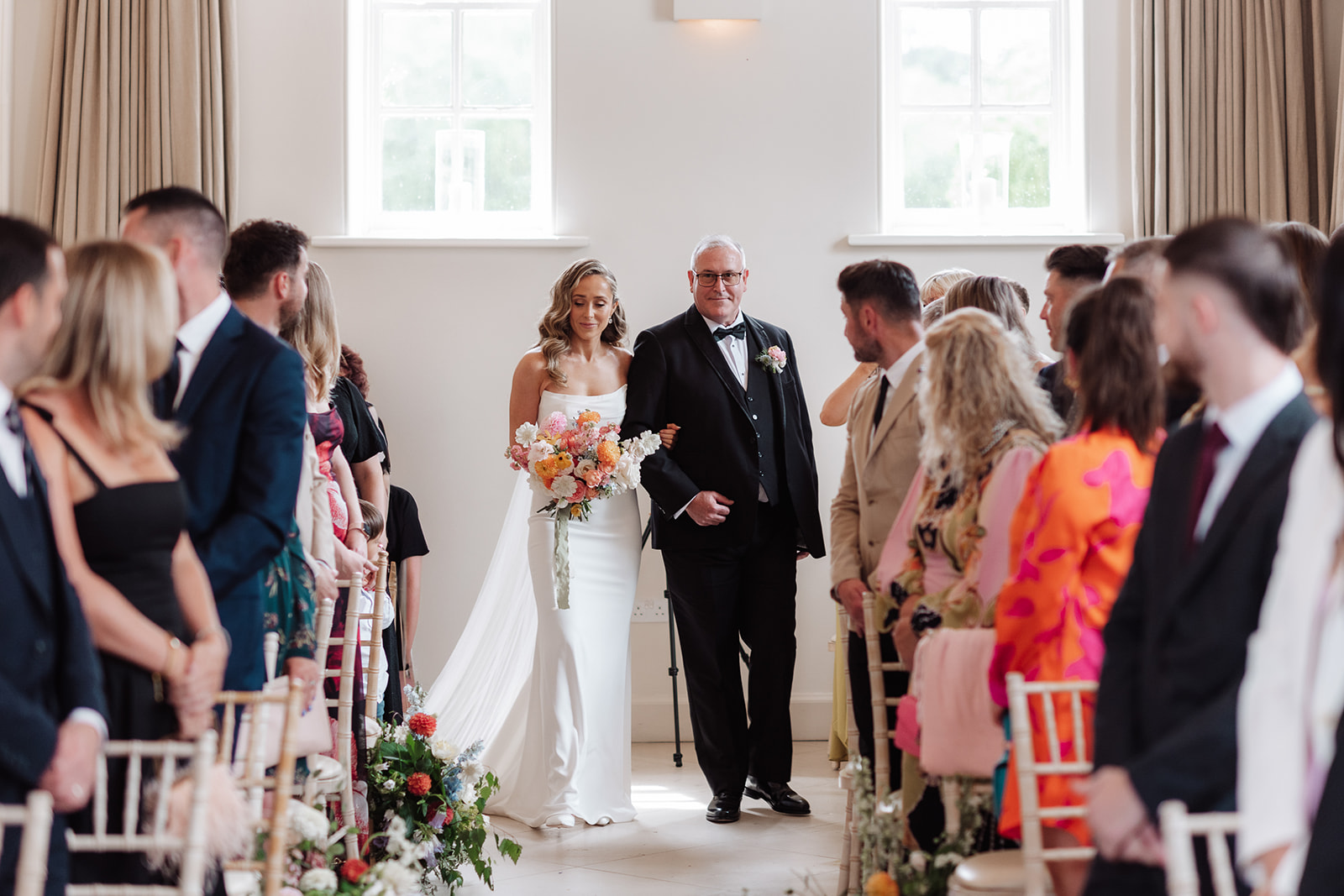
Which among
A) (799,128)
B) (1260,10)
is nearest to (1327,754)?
(799,128)

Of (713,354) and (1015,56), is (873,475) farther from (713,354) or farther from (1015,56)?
(1015,56)

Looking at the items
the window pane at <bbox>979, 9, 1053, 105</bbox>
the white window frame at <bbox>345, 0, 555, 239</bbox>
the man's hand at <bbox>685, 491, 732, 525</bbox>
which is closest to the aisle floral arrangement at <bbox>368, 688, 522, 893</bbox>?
the man's hand at <bbox>685, 491, 732, 525</bbox>

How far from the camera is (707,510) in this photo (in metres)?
Answer: 4.69

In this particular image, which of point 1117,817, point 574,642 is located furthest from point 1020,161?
point 1117,817

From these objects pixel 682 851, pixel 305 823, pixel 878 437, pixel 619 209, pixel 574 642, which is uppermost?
pixel 619 209

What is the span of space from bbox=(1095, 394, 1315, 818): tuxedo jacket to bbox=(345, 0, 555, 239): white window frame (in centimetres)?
459

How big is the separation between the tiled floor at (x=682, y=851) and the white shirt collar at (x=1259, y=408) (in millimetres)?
2156

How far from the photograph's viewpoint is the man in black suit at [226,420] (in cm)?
250

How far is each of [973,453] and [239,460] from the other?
1539 mm

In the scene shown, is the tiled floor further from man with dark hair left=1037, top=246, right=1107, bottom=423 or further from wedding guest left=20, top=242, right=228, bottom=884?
wedding guest left=20, top=242, right=228, bottom=884

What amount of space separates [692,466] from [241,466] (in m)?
2.47

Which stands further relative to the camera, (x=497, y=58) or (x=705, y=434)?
(x=497, y=58)

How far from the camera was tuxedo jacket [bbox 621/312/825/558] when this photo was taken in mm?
4758

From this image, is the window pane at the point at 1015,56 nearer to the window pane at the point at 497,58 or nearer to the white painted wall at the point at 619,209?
the white painted wall at the point at 619,209
